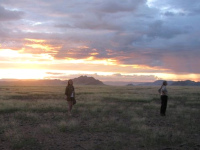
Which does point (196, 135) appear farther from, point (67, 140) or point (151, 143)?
point (67, 140)

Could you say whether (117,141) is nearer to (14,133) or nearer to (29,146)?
(29,146)

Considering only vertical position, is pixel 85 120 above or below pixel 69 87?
below

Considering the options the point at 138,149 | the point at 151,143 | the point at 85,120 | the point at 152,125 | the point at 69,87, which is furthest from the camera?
the point at 69,87

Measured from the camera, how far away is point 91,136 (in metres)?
11.0

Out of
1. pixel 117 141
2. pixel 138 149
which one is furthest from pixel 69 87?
pixel 138 149

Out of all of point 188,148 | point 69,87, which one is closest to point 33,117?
point 69,87

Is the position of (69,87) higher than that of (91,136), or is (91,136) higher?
(69,87)

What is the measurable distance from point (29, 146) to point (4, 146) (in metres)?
0.87

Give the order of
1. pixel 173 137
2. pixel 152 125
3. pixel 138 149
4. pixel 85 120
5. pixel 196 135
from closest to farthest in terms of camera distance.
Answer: pixel 138 149
pixel 173 137
pixel 196 135
pixel 152 125
pixel 85 120

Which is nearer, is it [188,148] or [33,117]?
[188,148]

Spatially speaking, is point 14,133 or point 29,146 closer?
point 29,146

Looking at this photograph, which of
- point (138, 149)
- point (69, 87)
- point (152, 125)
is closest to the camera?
point (138, 149)

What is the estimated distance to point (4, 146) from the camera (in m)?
9.27

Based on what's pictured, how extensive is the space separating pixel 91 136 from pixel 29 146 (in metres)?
2.75
